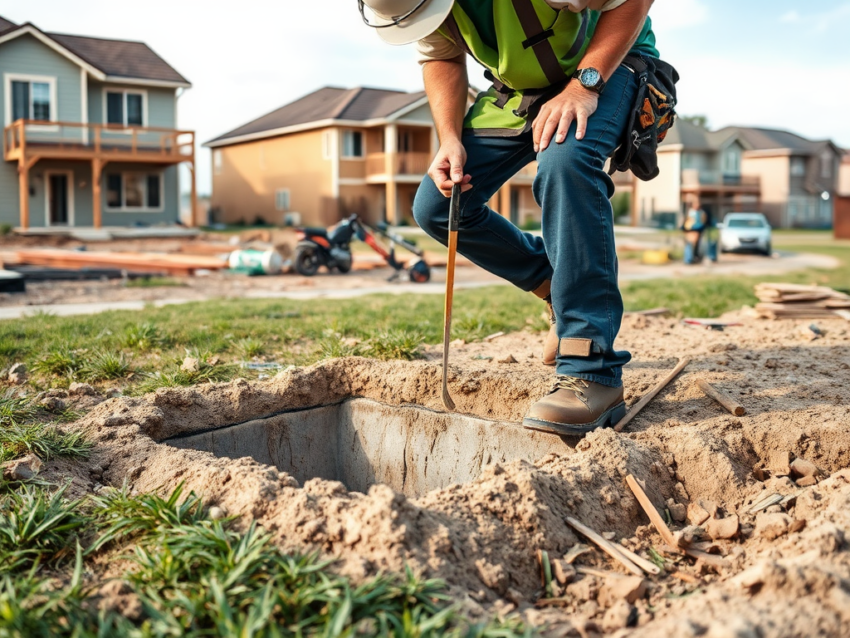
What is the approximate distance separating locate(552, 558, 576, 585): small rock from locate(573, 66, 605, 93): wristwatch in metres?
1.78

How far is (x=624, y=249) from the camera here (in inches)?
941

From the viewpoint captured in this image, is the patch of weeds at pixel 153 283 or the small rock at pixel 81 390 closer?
the small rock at pixel 81 390

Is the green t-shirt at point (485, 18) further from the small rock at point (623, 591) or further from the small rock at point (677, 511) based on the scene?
the small rock at point (623, 591)

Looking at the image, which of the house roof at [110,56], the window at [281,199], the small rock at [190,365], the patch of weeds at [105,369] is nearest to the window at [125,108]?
the house roof at [110,56]

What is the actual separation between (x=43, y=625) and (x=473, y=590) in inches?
37.3

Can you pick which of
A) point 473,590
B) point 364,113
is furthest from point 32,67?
point 473,590

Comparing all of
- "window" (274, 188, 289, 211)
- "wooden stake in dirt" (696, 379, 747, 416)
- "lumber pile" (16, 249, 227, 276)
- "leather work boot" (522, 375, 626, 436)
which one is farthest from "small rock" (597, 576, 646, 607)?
"window" (274, 188, 289, 211)

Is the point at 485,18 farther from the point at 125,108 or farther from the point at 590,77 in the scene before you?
the point at 125,108

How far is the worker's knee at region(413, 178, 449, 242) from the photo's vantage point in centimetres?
341

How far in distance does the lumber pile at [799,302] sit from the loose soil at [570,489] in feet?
6.93

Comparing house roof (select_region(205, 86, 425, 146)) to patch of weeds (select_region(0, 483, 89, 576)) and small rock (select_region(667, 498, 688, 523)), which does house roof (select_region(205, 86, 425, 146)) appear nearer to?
small rock (select_region(667, 498, 688, 523))

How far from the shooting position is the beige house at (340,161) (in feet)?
112

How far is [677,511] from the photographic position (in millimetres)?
2520

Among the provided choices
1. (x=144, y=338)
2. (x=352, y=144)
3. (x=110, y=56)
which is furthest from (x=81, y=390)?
(x=352, y=144)
